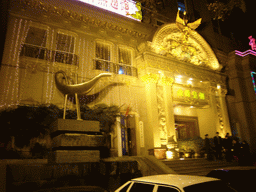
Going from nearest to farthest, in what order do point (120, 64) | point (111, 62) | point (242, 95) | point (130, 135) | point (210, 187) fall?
1. point (210, 187)
2. point (130, 135)
3. point (111, 62)
4. point (120, 64)
5. point (242, 95)

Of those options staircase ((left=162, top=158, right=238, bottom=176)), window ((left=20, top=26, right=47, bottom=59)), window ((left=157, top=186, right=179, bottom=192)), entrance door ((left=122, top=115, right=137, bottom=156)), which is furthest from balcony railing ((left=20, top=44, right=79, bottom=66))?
window ((left=157, top=186, right=179, bottom=192))

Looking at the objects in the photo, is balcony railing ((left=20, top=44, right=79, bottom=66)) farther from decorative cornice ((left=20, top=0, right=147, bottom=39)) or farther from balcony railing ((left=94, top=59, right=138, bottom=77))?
decorative cornice ((left=20, top=0, right=147, bottom=39))

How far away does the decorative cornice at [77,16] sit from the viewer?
11.1 metres

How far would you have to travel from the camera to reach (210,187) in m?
3.04

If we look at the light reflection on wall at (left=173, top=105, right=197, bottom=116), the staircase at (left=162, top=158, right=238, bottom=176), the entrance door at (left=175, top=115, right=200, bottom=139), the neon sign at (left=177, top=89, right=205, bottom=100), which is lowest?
the staircase at (left=162, top=158, right=238, bottom=176)

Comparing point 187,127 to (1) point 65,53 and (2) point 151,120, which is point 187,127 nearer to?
(2) point 151,120

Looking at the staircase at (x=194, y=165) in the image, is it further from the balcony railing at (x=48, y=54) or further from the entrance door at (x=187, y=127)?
the balcony railing at (x=48, y=54)

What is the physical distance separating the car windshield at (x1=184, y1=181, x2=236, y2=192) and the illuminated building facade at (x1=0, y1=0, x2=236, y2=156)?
6.47 metres

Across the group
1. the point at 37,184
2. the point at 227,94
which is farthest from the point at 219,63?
the point at 37,184

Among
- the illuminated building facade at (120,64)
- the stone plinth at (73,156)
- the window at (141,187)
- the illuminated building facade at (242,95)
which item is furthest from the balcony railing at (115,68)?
the illuminated building facade at (242,95)

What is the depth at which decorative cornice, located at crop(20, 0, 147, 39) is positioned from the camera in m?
11.1

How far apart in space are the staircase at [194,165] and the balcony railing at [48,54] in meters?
7.96

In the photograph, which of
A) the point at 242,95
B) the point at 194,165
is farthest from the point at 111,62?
the point at 242,95

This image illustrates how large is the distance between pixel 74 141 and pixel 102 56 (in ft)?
26.8
